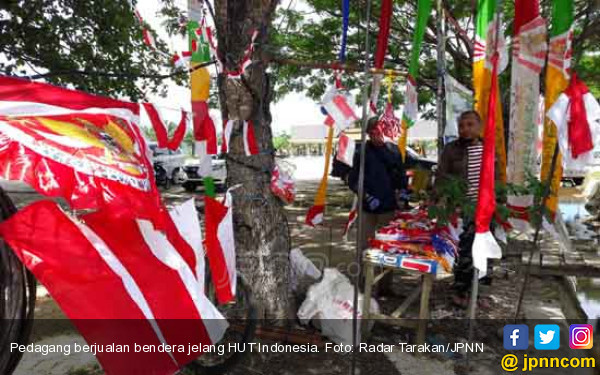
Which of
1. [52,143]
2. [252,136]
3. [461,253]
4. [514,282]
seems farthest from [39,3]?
[514,282]

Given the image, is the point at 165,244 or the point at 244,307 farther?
the point at 244,307

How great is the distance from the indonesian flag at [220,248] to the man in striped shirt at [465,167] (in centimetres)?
196

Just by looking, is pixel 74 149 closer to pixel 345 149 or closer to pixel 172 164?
pixel 345 149

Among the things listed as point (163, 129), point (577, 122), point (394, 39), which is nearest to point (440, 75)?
point (577, 122)

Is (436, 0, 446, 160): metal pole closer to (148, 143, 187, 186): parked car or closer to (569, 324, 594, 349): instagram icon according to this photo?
(569, 324, 594, 349): instagram icon

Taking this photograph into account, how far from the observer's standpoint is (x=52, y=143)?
2004 millimetres

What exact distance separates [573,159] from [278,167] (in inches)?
83.4

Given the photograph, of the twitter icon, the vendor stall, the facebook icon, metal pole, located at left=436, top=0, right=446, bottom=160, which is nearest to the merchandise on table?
the vendor stall

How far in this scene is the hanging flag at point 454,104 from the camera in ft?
15.2

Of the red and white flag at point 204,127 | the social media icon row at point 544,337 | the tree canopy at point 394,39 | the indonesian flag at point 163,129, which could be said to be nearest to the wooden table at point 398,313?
the social media icon row at point 544,337

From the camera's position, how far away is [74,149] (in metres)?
2.04

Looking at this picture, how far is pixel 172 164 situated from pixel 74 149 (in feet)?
50.3

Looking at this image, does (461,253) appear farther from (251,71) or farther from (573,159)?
(251,71)

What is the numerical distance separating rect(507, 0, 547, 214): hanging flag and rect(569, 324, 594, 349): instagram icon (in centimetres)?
99
